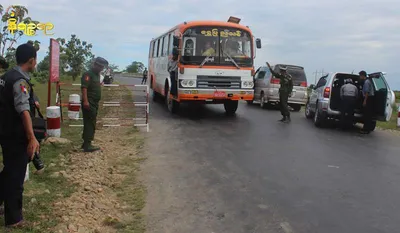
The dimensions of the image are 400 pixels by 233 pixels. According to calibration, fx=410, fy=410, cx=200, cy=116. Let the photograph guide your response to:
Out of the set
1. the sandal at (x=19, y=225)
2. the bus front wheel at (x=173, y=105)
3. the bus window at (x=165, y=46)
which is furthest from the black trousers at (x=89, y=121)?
the bus window at (x=165, y=46)

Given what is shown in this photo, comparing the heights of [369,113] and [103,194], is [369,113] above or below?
above

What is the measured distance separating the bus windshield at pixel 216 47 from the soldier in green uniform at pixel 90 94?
16.7 ft

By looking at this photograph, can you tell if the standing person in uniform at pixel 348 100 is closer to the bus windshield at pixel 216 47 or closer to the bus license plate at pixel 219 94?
the bus windshield at pixel 216 47

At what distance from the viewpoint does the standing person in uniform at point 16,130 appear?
394cm

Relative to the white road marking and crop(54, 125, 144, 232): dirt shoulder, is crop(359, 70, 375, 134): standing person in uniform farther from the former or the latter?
the white road marking

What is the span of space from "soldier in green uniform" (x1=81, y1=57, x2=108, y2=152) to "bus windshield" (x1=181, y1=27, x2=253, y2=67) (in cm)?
510

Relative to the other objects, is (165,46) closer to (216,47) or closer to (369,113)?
(216,47)

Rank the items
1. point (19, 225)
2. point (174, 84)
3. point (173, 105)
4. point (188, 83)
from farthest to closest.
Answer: point (173, 105)
point (174, 84)
point (188, 83)
point (19, 225)

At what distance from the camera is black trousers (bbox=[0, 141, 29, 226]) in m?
4.12

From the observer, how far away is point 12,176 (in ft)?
13.5

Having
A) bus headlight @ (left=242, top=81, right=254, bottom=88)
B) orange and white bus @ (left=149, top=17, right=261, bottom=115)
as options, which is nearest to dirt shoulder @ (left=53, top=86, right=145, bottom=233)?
orange and white bus @ (left=149, top=17, right=261, bottom=115)

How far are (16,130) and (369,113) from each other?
10.3 meters

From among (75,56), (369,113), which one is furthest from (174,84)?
(75,56)

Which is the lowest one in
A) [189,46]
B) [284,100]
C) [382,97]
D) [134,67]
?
[284,100]
